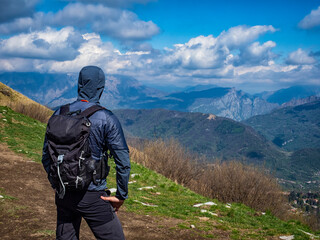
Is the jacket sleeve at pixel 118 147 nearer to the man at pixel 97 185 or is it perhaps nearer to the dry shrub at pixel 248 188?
the man at pixel 97 185

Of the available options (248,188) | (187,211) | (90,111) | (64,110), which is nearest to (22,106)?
(248,188)

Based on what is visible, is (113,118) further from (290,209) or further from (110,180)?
(290,209)

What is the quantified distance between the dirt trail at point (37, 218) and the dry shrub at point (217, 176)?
9.51 meters

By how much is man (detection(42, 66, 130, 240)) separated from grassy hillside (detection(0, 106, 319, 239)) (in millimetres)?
4182

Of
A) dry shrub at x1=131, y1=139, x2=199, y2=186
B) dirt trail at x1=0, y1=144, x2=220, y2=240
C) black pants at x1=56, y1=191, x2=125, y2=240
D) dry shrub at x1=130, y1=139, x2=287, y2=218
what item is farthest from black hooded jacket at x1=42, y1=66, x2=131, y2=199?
dry shrub at x1=131, y1=139, x2=199, y2=186

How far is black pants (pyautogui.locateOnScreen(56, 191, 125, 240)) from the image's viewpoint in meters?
2.88

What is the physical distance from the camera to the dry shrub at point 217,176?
16.2 m

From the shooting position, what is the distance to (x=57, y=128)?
2.81 metres

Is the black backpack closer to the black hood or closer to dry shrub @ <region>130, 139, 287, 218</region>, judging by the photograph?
the black hood

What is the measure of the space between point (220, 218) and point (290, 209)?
9443mm

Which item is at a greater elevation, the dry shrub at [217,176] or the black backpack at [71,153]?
the black backpack at [71,153]

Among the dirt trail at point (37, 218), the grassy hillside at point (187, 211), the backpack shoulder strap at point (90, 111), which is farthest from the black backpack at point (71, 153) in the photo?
the grassy hillside at point (187, 211)

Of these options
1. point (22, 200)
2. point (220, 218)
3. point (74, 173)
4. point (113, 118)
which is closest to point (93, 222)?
point (74, 173)

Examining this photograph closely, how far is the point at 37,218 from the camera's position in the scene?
645 centimetres
